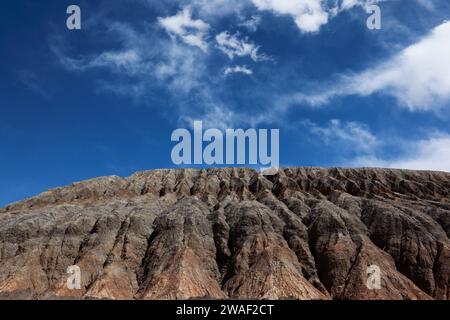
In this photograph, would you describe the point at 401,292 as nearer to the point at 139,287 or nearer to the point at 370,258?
the point at 370,258

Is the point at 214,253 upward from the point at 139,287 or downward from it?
upward

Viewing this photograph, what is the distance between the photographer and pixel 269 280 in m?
58.4

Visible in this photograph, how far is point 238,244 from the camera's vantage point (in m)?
67.9

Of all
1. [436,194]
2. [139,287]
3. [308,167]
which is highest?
[308,167]

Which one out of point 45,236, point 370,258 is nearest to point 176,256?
point 45,236

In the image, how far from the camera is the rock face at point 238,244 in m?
58.9

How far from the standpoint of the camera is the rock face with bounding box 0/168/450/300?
193 ft

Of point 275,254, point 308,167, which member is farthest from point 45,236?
point 308,167

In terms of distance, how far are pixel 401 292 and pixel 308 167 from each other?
147 ft

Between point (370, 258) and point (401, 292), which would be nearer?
point (401, 292)

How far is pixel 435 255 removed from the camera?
62.7 m
